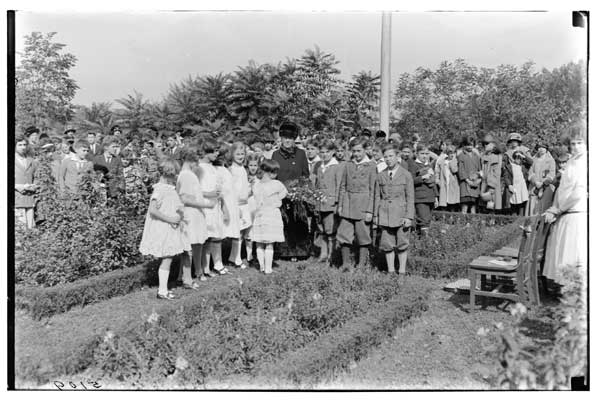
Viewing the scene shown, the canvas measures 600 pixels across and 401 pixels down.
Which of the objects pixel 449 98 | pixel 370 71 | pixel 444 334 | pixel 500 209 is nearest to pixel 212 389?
pixel 444 334

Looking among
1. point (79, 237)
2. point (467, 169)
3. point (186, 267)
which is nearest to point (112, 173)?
point (79, 237)

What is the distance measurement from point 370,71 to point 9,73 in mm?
11087

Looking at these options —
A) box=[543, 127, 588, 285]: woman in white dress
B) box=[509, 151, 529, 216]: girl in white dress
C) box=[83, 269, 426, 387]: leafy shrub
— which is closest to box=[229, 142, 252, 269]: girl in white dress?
box=[83, 269, 426, 387]: leafy shrub

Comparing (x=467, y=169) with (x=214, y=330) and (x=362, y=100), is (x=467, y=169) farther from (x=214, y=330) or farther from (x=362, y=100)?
(x=214, y=330)

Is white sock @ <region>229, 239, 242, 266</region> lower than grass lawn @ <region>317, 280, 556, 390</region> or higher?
higher

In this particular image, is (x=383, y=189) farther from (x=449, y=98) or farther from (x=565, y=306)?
(x=449, y=98)

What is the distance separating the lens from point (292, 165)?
8609mm

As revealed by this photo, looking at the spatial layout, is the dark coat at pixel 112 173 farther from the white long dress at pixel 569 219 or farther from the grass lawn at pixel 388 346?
the white long dress at pixel 569 219

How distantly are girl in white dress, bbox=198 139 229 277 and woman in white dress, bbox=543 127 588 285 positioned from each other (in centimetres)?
406

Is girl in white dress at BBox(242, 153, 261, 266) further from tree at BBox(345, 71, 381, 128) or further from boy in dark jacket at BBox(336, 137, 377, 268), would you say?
tree at BBox(345, 71, 381, 128)

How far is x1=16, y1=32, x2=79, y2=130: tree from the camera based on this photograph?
6.13m

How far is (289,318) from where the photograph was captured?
19.0ft

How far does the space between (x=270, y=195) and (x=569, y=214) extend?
374cm

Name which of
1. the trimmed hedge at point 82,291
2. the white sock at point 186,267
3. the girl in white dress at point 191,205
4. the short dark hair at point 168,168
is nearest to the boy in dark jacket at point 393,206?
the girl in white dress at point 191,205
